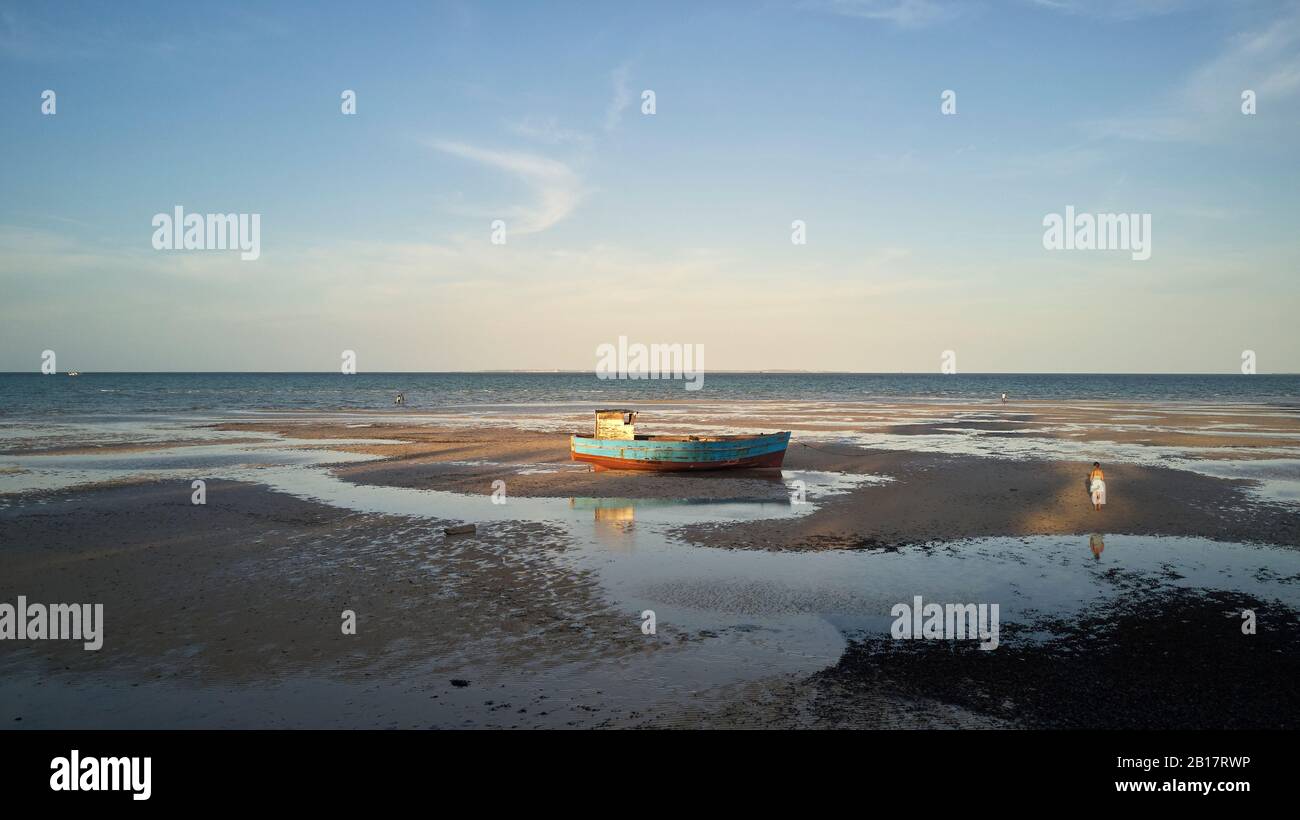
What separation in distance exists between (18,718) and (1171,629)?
1616cm

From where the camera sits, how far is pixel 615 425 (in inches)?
1390

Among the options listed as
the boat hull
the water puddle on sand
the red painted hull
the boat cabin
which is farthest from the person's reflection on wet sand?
the boat cabin

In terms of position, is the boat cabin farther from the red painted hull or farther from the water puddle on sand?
the water puddle on sand

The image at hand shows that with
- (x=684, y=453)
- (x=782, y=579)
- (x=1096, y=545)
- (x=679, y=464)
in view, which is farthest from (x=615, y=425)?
(x=1096, y=545)

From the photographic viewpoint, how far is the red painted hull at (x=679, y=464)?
3244cm

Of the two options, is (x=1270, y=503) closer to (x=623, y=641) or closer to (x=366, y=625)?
(x=623, y=641)

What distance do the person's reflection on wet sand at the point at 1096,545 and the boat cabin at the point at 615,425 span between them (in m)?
19.6

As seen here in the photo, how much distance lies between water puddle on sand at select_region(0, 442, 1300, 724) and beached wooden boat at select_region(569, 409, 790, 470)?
685 cm

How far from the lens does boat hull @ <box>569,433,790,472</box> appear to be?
32.3 meters

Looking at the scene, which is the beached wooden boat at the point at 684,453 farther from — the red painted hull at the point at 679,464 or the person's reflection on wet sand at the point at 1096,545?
the person's reflection on wet sand at the point at 1096,545

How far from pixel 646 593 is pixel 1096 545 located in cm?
1143
